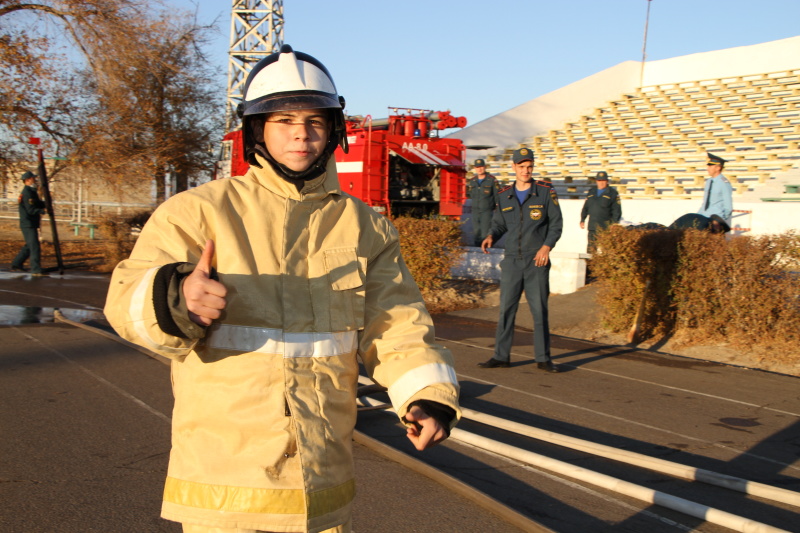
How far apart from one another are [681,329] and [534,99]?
22.5m

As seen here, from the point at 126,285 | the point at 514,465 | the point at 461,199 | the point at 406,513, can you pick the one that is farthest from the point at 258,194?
the point at 461,199

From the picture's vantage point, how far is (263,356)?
79.3 inches

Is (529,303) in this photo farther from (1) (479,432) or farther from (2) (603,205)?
(2) (603,205)

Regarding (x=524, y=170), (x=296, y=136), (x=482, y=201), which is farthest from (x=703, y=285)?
(x=296, y=136)

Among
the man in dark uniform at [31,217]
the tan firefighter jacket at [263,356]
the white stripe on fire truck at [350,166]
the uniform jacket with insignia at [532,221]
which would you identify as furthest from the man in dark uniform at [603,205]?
the tan firefighter jacket at [263,356]

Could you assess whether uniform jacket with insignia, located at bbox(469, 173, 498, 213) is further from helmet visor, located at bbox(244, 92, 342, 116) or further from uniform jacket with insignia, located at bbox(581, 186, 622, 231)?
helmet visor, located at bbox(244, 92, 342, 116)

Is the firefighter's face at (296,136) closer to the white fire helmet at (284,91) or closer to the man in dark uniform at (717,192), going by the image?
the white fire helmet at (284,91)

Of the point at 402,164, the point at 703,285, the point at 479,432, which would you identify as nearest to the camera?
the point at 479,432

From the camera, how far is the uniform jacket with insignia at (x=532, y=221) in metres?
7.90

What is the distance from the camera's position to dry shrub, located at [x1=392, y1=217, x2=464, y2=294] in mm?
11875

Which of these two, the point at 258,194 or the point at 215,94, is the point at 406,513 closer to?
the point at 258,194

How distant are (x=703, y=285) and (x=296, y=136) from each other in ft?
25.2

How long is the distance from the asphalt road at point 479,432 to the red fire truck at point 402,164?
803 centimetres

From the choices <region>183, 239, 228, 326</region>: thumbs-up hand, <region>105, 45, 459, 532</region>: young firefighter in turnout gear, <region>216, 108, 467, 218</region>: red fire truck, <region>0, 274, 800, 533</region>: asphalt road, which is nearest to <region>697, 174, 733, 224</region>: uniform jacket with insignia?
<region>0, 274, 800, 533</region>: asphalt road
